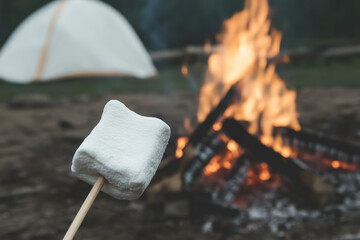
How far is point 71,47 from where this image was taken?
28.7ft

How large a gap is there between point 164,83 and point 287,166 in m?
6.68

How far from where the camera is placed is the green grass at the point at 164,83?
324 inches

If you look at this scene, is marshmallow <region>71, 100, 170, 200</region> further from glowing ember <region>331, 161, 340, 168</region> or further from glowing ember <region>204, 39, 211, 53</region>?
glowing ember <region>204, 39, 211, 53</region>

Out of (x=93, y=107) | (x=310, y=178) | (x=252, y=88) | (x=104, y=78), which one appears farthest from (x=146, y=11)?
(x=310, y=178)

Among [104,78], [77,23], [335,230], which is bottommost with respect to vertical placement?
[104,78]

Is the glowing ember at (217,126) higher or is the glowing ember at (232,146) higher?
the glowing ember at (217,126)

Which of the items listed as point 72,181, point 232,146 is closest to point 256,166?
point 232,146

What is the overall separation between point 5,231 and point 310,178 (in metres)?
1.89

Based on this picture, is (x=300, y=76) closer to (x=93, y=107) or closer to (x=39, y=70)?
(x=93, y=107)

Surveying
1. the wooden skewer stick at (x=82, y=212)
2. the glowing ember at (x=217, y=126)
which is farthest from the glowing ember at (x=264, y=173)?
the wooden skewer stick at (x=82, y=212)

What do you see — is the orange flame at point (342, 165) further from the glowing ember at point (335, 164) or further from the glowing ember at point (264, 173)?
the glowing ember at point (264, 173)

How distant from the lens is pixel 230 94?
3037 millimetres

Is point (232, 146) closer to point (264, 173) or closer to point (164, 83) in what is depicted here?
point (264, 173)

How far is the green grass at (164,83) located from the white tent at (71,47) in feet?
1.15
